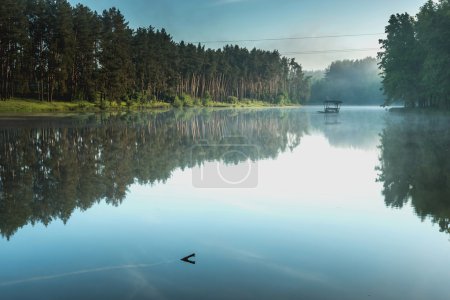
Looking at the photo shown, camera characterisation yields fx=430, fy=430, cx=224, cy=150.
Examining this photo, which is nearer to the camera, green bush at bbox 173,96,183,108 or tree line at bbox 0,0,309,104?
tree line at bbox 0,0,309,104

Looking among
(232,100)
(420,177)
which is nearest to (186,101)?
(232,100)

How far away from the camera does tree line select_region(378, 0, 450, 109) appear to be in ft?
183

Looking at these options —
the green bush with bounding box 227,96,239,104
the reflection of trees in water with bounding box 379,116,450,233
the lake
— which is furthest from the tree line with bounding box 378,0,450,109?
the green bush with bounding box 227,96,239,104

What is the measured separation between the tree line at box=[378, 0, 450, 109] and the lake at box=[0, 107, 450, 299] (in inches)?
1728

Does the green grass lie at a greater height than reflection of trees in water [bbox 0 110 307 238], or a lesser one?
greater

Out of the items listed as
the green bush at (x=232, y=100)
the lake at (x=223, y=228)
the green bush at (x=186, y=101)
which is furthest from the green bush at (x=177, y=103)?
the lake at (x=223, y=228)

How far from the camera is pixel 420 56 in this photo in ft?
224

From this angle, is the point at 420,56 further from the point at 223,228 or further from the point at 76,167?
the point at 223,228

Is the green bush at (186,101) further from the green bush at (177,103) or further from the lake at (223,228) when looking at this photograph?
the lake at (223,228)

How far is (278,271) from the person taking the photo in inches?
254

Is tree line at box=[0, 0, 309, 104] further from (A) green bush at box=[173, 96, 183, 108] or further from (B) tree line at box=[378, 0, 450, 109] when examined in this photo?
(B) tree line at box=[378, 0, 450, 109]

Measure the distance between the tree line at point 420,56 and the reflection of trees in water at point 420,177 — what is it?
37925mm

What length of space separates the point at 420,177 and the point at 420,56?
61178 mm

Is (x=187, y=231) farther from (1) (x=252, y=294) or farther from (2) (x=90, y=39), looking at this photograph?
(2) (x=90, y=39)
